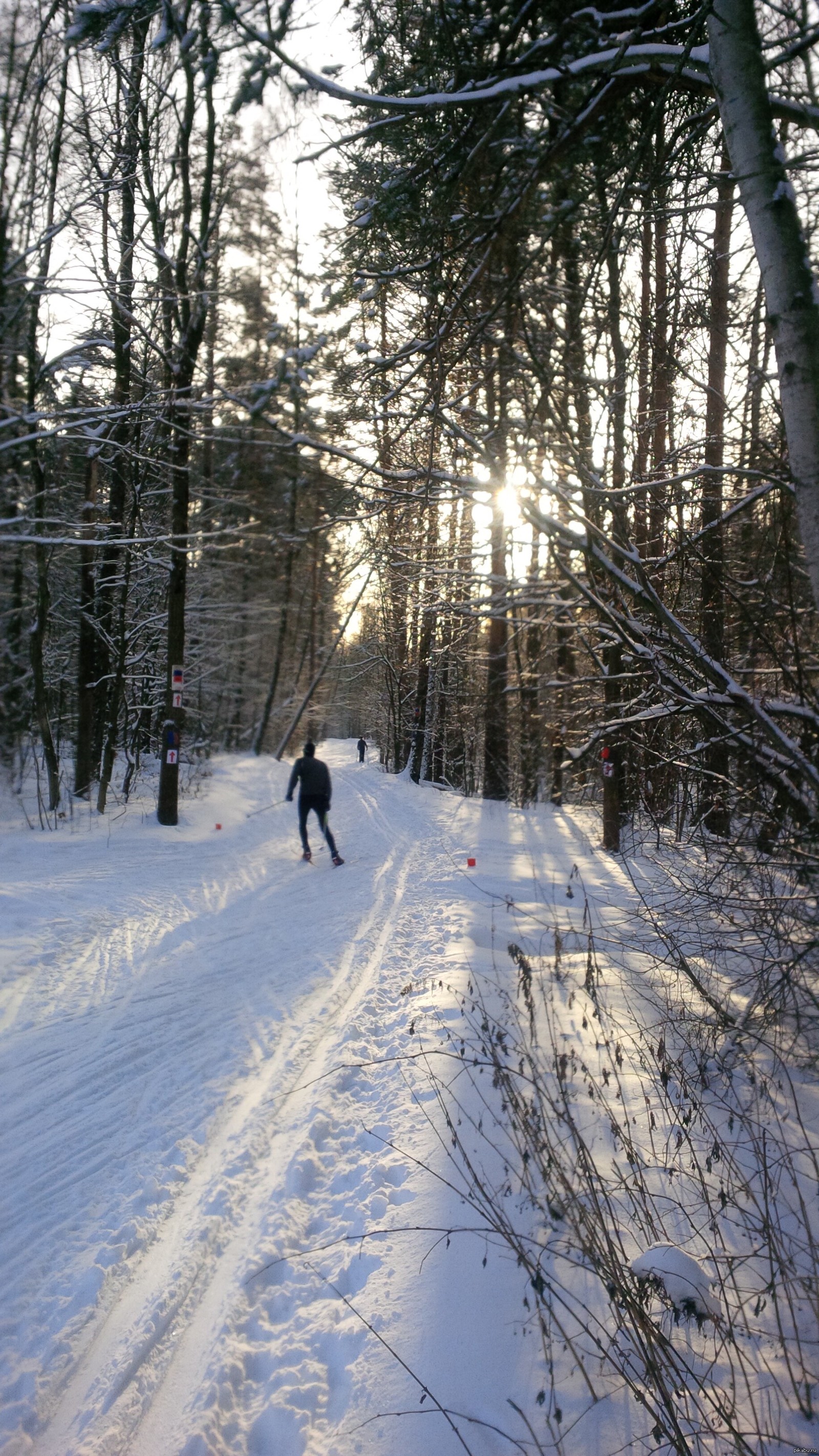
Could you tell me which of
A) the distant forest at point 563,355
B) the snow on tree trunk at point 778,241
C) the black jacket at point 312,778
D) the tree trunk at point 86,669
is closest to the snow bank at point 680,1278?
the distant forest at point 563,355

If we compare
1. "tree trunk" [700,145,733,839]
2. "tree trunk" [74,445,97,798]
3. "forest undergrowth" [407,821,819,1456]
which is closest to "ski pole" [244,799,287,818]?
"tree trunk" [74,445,97,798]

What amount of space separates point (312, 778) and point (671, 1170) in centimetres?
894

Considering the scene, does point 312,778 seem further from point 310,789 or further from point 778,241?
point 778,241

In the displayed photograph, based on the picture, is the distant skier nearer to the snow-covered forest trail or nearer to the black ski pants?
the black ski pants

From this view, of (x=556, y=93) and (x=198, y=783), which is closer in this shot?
(x=556, y=93)

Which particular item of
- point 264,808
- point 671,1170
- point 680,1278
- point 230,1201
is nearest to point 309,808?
point 264,808

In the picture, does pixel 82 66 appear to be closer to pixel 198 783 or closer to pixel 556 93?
pixel 556 93

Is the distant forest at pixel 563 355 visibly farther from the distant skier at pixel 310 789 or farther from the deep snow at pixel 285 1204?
the distant skier at pixel 310 789

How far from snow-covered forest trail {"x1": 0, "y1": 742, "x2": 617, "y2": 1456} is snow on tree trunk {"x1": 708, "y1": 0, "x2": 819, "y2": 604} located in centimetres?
285

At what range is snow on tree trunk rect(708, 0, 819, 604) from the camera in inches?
88.0

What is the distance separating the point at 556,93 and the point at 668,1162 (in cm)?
434

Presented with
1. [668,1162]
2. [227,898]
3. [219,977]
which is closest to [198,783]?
[227,898]

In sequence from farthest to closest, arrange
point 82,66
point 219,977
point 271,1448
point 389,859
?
point 389,859 → point 219,977 → point 82,66 → point 271,1448

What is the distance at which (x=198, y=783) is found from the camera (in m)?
17.9
